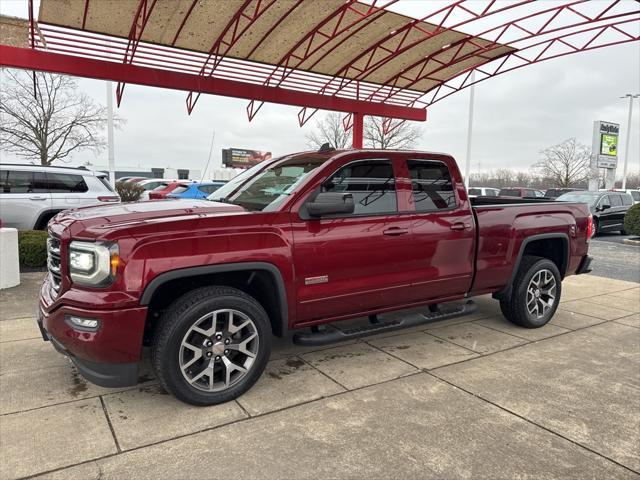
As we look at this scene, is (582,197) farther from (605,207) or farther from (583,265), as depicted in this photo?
(583,265)

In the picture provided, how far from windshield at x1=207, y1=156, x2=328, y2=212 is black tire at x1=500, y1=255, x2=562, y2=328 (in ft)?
8.91

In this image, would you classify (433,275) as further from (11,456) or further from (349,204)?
(11,456)

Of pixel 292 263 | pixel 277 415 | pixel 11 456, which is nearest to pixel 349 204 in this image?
pixel 292 263

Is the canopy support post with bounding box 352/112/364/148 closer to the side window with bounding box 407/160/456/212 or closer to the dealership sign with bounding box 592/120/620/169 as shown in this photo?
the side window with bounding box 407/160/456/212

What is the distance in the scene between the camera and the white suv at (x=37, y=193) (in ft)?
29.0

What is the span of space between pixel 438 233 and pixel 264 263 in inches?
71.2

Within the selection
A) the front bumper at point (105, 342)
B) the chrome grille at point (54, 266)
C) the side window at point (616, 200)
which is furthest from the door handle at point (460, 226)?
the side window at point (616, 200)

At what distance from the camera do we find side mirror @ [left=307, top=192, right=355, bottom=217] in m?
3.44

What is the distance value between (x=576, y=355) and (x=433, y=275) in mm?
1674

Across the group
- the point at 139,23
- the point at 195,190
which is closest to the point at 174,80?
the point at 139,23

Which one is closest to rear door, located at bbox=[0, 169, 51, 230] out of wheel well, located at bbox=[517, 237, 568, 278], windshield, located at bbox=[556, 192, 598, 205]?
wheel well, located at bbox=[517, 237, 568, 278]

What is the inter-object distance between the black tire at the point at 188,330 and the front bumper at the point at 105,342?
15cm

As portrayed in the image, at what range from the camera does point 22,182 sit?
352 inches

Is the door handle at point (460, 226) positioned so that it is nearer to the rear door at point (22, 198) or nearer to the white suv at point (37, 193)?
the white suv at point (37, 193)
